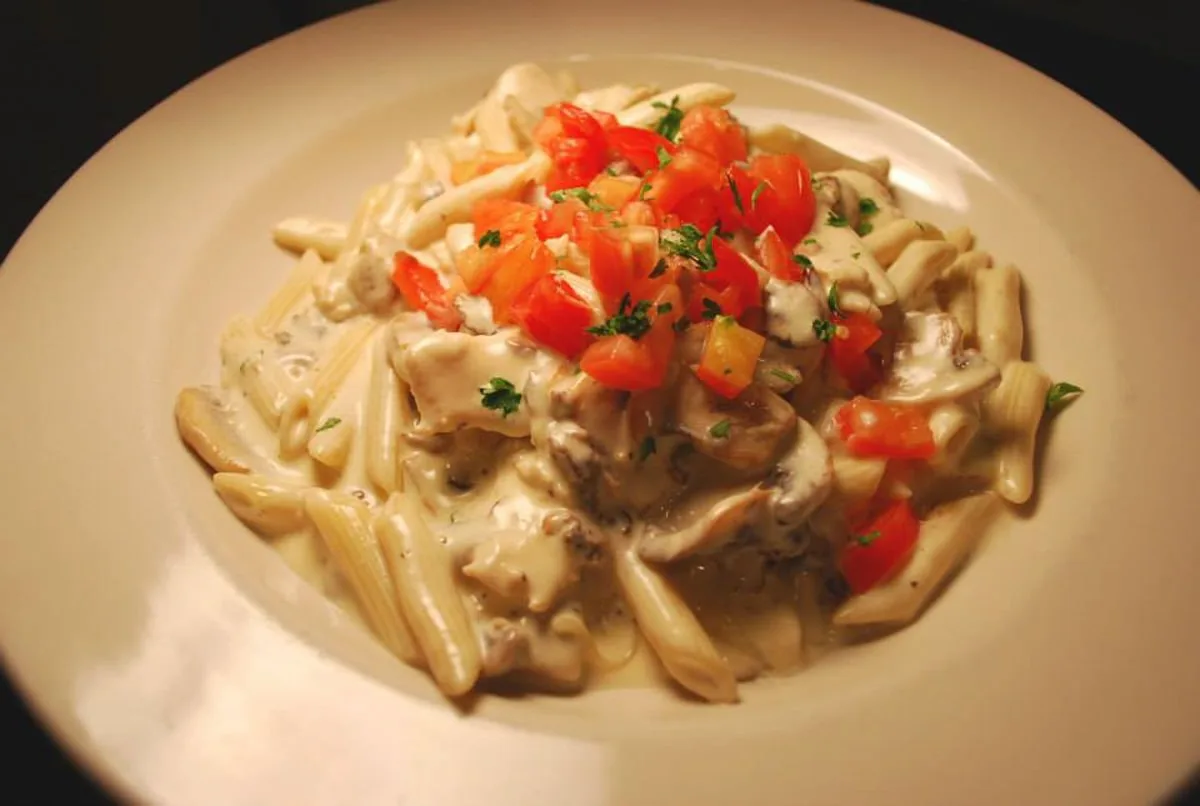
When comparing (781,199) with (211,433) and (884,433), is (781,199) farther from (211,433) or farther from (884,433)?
(211,433)

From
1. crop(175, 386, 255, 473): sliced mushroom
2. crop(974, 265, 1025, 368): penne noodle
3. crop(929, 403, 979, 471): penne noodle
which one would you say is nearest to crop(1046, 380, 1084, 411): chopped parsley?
crop(974, 265, 1025, 368): penne noodle

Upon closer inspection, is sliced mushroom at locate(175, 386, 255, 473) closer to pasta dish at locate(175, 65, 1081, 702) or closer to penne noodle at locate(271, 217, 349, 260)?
pasta dish at locate(175, 65, 1081, 702)

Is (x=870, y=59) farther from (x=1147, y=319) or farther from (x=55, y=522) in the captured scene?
(x=55, y=522)

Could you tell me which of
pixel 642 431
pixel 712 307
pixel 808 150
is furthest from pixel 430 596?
pixel 808 150

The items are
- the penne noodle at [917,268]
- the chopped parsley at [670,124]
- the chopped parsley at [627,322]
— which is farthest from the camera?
the chopped parsley at [670,124]

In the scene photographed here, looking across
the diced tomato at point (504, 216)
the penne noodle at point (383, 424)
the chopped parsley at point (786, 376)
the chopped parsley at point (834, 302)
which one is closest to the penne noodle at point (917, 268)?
the chopped parsley at point (834, 302)

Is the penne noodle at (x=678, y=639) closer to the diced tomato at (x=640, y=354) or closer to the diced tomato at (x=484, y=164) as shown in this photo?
the diced tomato at (x=640, y=354)

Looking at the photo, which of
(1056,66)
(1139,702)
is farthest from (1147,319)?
(1056,66)
